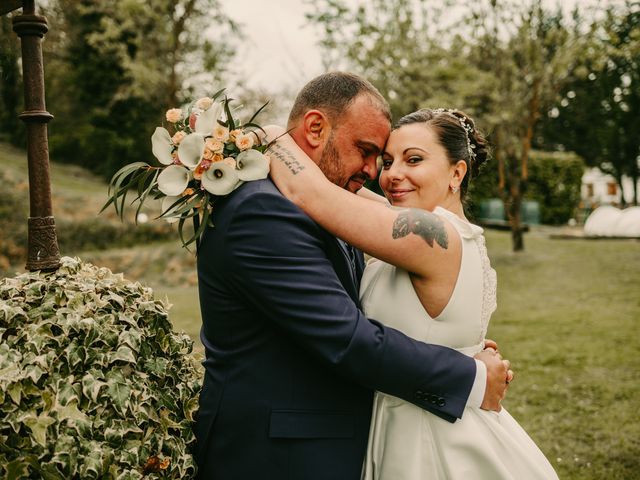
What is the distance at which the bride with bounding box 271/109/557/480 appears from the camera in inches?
88.6

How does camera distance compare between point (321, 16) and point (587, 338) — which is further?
point (321, 16)

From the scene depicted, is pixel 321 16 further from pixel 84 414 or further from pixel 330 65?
pixel 84 414

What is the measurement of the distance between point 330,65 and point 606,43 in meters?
7.54

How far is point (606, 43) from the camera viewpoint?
16359 mm

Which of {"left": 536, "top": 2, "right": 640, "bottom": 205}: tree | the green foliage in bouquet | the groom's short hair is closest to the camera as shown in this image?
the green foliage in bouquet

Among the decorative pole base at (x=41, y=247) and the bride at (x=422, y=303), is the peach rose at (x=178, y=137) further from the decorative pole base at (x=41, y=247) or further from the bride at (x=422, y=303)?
the decorative pole base at (x=41, y=247)

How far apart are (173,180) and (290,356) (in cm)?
80

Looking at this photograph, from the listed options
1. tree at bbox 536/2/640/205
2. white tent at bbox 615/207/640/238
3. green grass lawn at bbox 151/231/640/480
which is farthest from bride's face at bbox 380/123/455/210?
tree at bbox 536/2/640/205

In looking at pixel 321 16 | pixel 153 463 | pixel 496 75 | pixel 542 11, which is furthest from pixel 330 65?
pixel 153 463

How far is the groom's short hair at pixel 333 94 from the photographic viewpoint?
2574mm

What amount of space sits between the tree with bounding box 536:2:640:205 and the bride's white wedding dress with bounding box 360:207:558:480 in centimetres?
4233

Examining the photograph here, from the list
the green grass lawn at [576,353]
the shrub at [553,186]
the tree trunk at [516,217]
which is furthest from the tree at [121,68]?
the shrub at [553,186]

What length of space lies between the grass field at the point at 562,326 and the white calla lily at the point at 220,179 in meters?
4.12

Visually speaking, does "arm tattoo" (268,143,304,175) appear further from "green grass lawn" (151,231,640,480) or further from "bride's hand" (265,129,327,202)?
"green grass lawn" (151,231,640,480)
